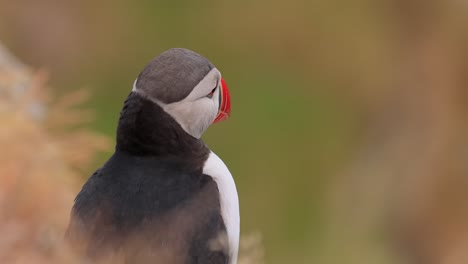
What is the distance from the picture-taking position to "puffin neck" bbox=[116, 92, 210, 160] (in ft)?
13.1

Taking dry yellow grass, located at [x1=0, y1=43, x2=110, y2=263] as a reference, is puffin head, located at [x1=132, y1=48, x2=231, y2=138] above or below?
above

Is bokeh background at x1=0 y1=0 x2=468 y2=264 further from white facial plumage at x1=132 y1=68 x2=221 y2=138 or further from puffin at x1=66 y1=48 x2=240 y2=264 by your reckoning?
puffin at x1=66 y1=48 x2=240 y2=264

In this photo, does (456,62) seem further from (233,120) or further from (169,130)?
(169,130)

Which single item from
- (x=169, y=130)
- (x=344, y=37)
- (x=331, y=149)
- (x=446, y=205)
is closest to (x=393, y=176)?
(x=446, y=205)

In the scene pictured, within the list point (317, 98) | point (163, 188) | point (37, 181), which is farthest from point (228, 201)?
point (317, 98)

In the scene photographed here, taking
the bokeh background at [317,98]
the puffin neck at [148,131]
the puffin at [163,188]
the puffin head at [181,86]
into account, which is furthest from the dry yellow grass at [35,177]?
the bokeh background at [317,98]

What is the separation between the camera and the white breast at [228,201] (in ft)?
12.9

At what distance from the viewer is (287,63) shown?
1416cm

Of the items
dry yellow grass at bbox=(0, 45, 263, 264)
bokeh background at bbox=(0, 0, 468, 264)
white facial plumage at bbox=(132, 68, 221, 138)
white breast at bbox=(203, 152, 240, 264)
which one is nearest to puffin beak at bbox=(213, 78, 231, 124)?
white facial plumage at bbox=(132, 68, 221, 138)

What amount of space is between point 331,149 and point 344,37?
1.49 m

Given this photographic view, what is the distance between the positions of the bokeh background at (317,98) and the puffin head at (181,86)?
5370mm

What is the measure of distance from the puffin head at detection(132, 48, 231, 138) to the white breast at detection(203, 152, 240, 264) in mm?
161

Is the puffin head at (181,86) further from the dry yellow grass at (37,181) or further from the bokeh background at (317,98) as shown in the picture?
the bokeh background at (317,98)

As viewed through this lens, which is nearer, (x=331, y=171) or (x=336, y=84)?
(x=331, y=171)
